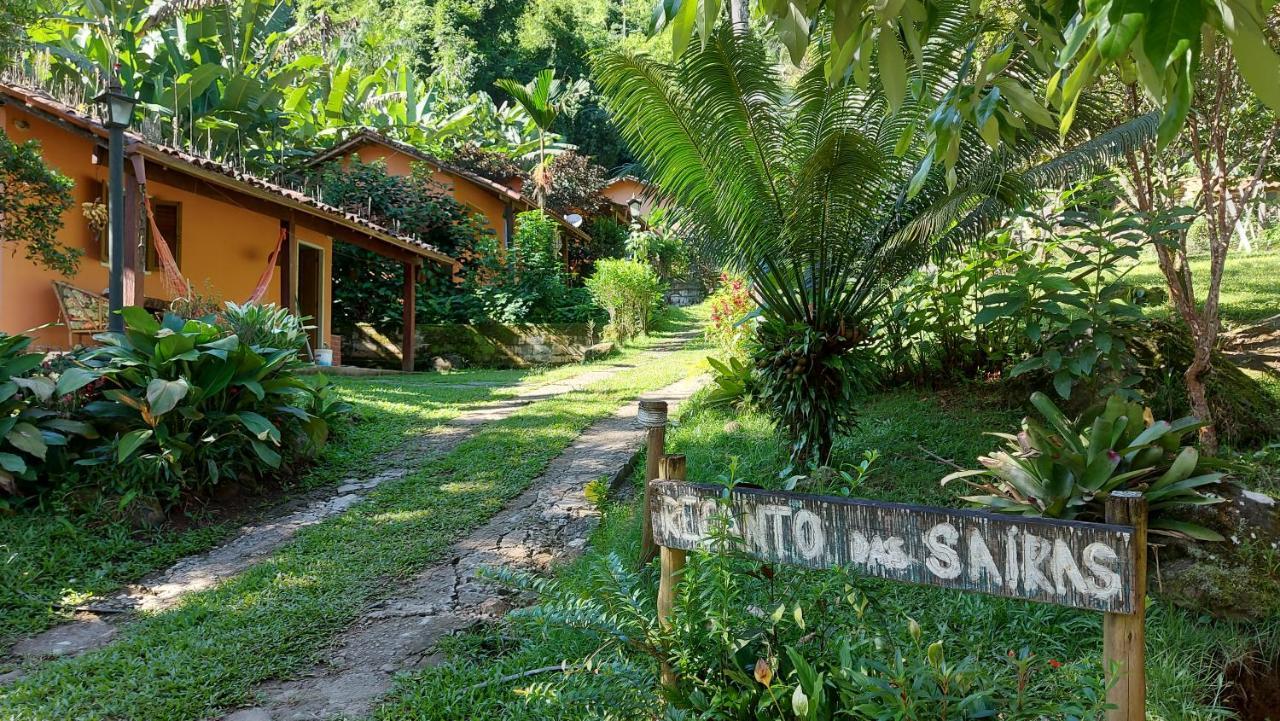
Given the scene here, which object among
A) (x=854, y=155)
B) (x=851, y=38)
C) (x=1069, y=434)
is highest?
(x=854, y=155)

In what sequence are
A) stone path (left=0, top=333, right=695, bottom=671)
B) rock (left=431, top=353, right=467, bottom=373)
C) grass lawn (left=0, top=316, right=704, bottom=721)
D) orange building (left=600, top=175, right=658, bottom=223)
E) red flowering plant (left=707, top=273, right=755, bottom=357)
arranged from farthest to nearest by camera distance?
orange building (left=600, top=175, right=658, bottom=223) < rock (left=431, top=353, right=467, bottom=373) < red flowering plant (left=707, top=273, right=755, bottom=357) < stone path (left=0, top=333, right=695, bottom=671) < grass lawn (left=0, top=316, right=704, bottom=721)

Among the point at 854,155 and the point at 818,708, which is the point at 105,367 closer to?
the point at 854,155

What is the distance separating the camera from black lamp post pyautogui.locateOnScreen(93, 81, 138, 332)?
23.7ft

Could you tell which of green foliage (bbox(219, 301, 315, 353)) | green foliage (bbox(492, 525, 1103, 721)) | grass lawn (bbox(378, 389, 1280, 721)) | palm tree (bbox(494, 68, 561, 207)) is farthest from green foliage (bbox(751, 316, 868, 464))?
palm tree (bbox(494, 68, 561, 207))

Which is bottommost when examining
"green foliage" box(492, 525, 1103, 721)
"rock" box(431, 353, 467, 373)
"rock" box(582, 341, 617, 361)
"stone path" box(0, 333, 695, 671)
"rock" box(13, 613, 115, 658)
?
"rock" box(13, 613, 115, 658)

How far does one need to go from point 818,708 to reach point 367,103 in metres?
27.0

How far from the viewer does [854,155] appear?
5.30 meters

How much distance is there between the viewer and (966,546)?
2.28 meters

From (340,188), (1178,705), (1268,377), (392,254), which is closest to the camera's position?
(1178,705)

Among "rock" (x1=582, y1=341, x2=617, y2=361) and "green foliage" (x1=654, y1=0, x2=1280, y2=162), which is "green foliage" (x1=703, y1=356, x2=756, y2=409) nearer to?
"green foliage" (x1=654, y1=0, x2=1280, y2=162)

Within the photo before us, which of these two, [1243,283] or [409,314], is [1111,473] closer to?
[1243,283]

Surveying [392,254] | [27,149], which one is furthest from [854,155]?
[392,254]

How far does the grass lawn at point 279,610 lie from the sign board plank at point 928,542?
93.6 inches

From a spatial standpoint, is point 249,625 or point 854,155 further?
point 854,155
